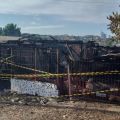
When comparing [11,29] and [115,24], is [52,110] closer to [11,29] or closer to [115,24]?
[115,24]

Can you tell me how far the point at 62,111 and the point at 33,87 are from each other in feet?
12.4

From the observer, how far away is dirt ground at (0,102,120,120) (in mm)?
11211

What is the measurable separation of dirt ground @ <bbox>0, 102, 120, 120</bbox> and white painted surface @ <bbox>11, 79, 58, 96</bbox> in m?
1.44

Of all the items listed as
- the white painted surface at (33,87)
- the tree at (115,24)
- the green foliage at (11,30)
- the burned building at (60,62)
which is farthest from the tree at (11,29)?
the tree at (115,24)

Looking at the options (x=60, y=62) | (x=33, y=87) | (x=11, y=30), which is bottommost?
(x=33, y=87)

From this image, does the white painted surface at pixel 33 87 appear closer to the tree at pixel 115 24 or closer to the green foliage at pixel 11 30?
the tree at pixel 115 24

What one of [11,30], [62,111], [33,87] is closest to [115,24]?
[62,111]

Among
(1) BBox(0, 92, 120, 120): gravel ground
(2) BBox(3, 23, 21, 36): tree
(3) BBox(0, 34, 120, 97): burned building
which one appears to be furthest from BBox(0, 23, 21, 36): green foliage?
(1) BBox(0, 92, 120, 120): gravel ground

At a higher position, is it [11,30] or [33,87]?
[11,30]

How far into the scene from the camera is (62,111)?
12.0 meters

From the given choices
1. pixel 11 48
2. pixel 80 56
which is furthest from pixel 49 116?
pixel 80 56

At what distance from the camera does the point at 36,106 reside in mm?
12859

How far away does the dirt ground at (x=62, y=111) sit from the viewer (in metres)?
11.2

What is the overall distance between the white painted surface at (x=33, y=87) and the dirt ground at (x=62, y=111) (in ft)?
4.74
